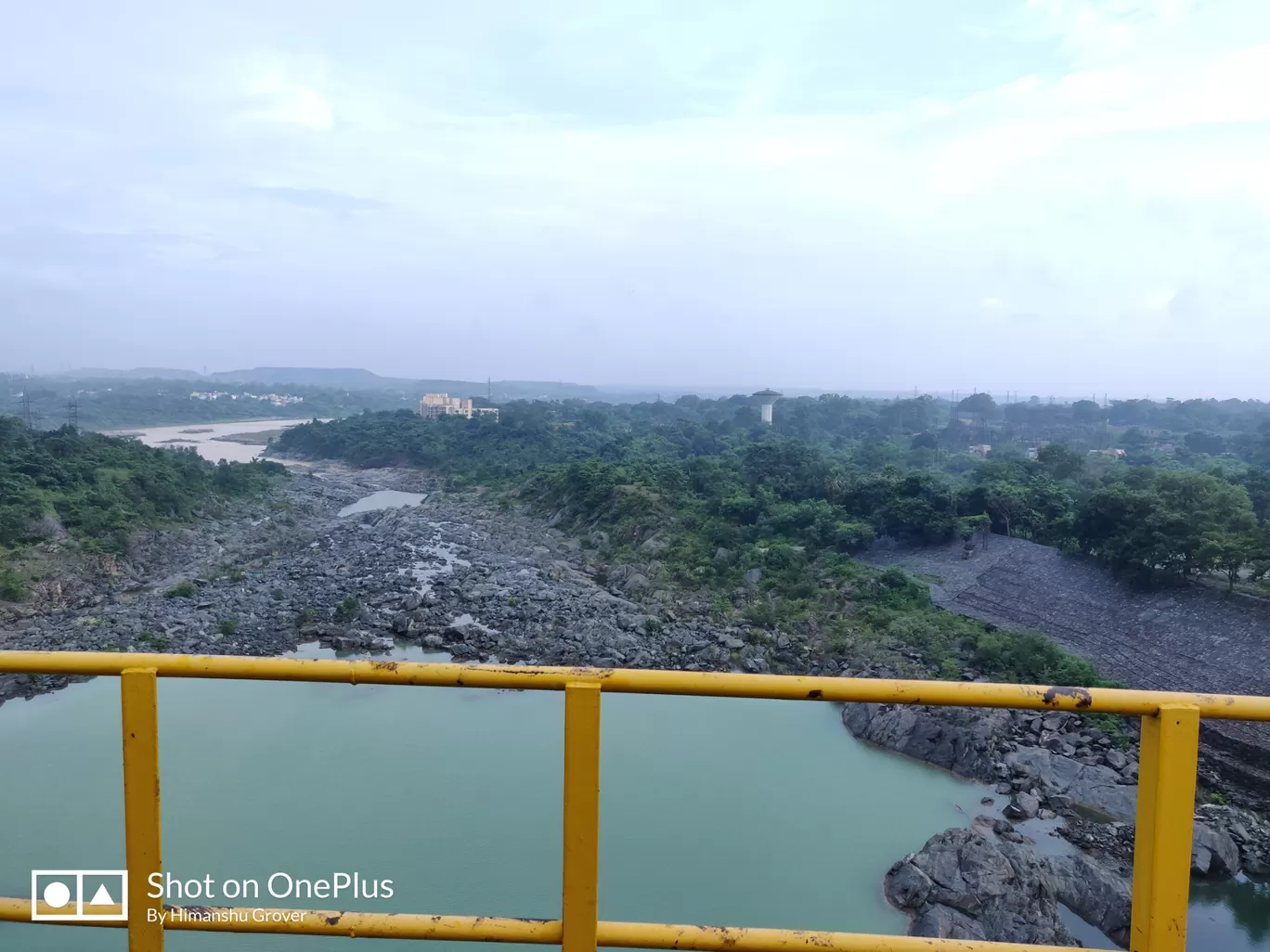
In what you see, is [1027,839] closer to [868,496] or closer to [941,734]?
[941,734]

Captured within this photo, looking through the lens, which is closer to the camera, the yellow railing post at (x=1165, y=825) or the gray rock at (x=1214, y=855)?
the yellow railing post at (x=1165, y=825)

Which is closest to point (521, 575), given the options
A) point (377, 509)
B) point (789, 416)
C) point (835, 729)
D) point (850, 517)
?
point (850, 517)

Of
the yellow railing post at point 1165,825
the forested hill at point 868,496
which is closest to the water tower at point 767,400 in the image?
the forested hill at point 868,496

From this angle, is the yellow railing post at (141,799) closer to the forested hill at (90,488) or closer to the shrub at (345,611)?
the shrub at (345,611)

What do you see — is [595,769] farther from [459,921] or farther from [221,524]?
[221,524]

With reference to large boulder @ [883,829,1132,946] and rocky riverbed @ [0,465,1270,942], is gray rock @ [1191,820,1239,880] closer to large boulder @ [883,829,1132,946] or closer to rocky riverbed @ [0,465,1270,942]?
rocky riverbed @ [0,465,1270,942]

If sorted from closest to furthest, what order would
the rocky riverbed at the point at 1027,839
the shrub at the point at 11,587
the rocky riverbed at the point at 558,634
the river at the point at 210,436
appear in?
the rocky riverbed at the point at 1027,839
the rocky riverbed at the point at 558,634
the shrub at the point at 11,587
the river at the point at 210,436

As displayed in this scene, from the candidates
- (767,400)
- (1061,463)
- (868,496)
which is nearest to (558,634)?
(868,496)
